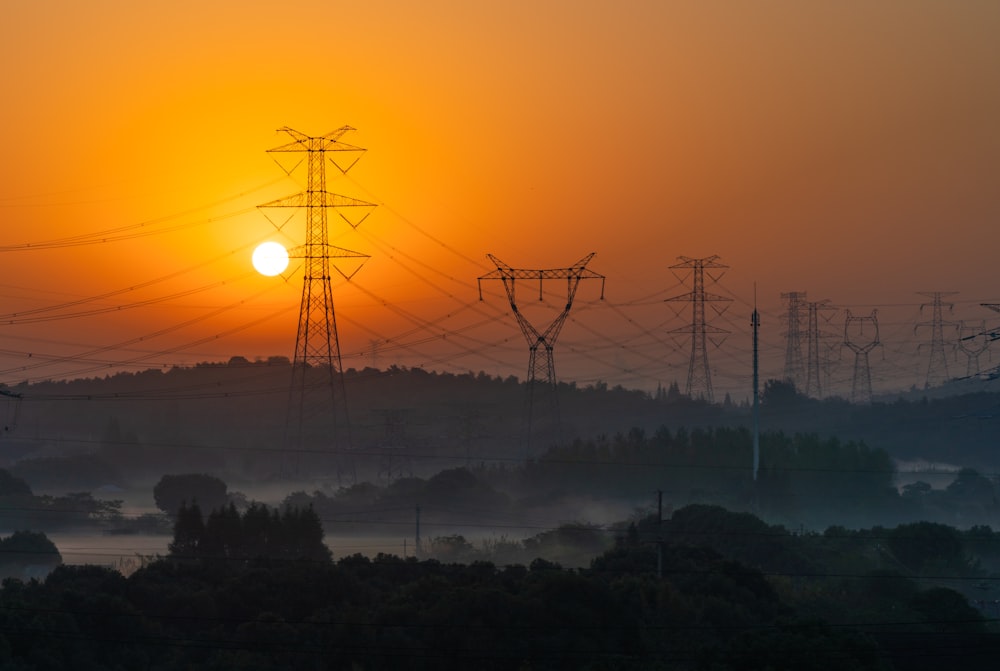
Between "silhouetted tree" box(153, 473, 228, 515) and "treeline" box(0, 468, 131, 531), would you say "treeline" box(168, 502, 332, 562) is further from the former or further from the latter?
"silhouetted tree" box(153, 473, 228, 515)

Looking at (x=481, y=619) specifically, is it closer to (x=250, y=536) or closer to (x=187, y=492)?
(x=250, y=536)

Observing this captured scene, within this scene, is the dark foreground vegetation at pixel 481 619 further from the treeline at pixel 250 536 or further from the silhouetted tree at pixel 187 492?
the silhouetted tree at pixel 187 492

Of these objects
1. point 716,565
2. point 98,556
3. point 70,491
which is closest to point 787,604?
point 716,565

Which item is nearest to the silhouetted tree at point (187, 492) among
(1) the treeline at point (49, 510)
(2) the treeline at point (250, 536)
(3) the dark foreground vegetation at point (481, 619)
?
(1) the treeline at point (49, 510)

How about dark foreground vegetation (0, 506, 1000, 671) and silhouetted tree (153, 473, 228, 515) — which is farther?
silhouetted tree (153, 473, 228, 515)

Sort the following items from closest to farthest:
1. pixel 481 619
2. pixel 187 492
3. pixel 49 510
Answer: pixel 481 619 < pixel 49 510 < pixel 187 492

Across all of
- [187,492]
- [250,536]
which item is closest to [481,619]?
[250,536]

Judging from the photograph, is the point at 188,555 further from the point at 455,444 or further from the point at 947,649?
the point at 455,444

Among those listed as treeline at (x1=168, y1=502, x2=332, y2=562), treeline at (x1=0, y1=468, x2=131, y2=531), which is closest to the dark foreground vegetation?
treeline at (x1=168, y1=502, x2=332, y2=562)
